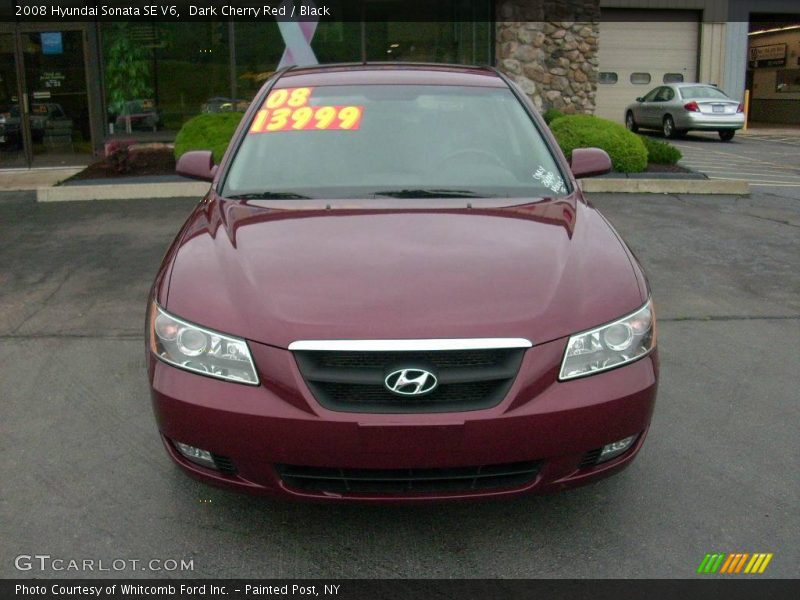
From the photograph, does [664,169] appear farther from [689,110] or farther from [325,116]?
[689,110]

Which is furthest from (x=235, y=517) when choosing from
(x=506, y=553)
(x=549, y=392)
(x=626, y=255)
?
(x=626, y=255)

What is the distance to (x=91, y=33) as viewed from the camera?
585 inches

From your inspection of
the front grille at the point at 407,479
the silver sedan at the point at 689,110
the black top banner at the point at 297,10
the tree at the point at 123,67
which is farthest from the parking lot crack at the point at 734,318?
the silver sedan at the point at 689,110

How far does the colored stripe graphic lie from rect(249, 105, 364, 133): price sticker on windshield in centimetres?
249

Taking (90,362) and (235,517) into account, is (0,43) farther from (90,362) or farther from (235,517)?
(235,517)

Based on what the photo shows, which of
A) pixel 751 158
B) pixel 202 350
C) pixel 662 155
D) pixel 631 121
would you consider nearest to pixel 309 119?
pixel 202 350

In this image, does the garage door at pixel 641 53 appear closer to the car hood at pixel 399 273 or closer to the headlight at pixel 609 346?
the car hood at pixel 399 273

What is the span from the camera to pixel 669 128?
904 inches

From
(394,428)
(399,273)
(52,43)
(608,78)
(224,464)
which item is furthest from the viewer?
(608,78)

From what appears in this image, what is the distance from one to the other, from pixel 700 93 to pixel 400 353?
21.9m

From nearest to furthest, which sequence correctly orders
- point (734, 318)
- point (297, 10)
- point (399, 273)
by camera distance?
point (399, 273), point (734, 318), point (297, 10)

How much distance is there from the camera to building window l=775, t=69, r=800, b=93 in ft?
113

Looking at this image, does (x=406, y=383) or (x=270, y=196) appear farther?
(x=270, y=196)
